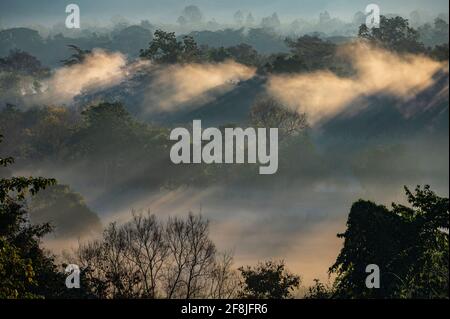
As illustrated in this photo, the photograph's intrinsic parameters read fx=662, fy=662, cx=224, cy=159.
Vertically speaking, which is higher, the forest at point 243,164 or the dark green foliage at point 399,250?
the forest at point 243,164

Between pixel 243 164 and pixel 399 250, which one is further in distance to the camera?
pixel 243 164

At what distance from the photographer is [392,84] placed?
409 feet

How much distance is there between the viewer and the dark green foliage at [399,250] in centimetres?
3212

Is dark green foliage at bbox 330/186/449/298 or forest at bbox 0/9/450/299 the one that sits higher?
forest at bbox 0/9/450/299

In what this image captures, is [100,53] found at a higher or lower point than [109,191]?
higher

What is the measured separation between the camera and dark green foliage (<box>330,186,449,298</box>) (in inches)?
1265

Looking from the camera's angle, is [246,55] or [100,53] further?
[100,53]

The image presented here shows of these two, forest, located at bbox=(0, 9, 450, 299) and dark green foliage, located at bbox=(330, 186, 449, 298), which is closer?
dark green foliage, located at bbox=(330, 186, 449, 298)

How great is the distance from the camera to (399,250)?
111 feet

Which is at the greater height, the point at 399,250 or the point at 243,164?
the point at 243,164
